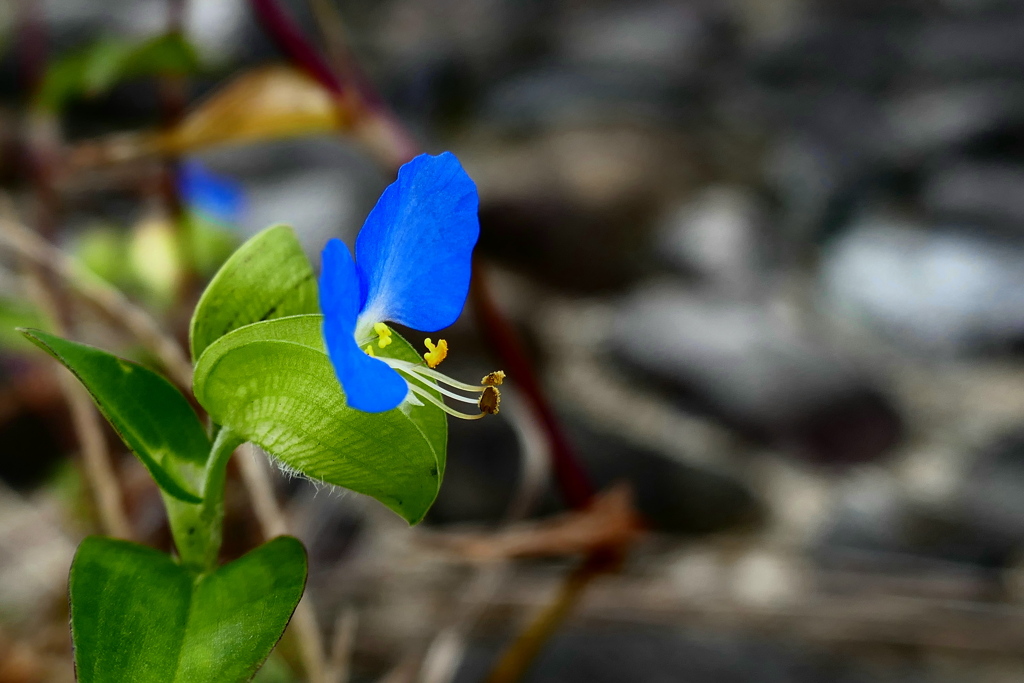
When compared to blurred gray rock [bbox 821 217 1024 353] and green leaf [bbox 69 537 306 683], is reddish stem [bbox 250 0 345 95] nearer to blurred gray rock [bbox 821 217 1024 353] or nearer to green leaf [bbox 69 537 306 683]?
green leaf [bbox 69 537 306 683]

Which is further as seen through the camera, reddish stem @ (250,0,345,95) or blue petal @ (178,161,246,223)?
blue petal @ (178,161,246,223)

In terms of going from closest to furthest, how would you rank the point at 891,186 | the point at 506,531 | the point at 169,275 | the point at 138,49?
the point at 138,49 < the point at 506,531 < the point at 169,275 < the point at 891,186

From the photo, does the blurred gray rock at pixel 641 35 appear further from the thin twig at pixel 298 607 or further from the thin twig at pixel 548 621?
the thin twig at pixel 298 607

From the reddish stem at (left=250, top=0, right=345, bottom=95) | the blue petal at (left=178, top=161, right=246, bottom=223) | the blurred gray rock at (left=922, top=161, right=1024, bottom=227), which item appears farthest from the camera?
the blurred gray rock at (left=922, top=161, right=1024, bottom=227)

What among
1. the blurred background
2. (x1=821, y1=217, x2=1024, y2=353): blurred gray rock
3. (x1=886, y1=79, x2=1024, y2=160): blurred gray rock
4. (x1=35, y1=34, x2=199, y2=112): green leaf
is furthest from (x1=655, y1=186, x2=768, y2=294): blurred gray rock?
(x1=35, y1=34, x2=199, y2=112): green leaf

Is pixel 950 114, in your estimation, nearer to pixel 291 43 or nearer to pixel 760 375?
pixel 760 375

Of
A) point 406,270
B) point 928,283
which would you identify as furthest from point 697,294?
point 406,270

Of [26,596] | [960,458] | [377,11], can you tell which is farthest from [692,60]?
[26,596]

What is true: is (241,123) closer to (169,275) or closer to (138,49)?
A: (138,49)
